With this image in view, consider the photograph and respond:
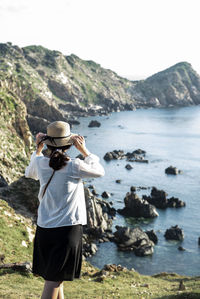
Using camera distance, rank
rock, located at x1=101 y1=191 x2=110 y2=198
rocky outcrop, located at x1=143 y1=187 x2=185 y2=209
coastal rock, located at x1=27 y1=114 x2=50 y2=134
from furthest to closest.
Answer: coastal rock, located at x1=27 y1=114 x2=50 y2=134 < rock, located at x1=101 y1=191 x2=110 y2=198 < rocky outcrop, located at x1=143 y1=187 x2=185 y2=209

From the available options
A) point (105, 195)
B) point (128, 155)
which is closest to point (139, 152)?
point (128, 155)

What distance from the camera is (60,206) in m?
6.08

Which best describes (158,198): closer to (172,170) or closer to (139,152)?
(172,170)

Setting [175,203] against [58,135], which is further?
[175,203]

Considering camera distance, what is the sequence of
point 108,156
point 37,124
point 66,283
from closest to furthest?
point 66,283 → point 108,156 → point 37,124

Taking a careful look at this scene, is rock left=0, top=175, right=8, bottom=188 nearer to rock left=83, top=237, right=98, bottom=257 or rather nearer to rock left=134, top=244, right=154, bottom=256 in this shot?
rock left=83, top=237, right=98, bottom=257

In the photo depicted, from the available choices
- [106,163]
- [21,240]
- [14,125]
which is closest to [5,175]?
[21,240]

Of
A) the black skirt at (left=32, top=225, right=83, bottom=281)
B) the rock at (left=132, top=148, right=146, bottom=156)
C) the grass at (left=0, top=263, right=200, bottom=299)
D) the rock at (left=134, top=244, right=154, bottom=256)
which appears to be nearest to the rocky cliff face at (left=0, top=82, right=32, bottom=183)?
the grass at (left=0, top=263, right=200, bottom=299)

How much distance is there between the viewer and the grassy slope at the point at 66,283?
1259 cm

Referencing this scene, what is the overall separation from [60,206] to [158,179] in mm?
82433

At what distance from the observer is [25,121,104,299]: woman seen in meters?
6.07

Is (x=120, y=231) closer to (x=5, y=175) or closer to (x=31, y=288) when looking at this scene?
(x=5, y=175)

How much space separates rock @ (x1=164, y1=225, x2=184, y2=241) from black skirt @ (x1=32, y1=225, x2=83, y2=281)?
166 ft

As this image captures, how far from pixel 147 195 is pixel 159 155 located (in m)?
44.4
